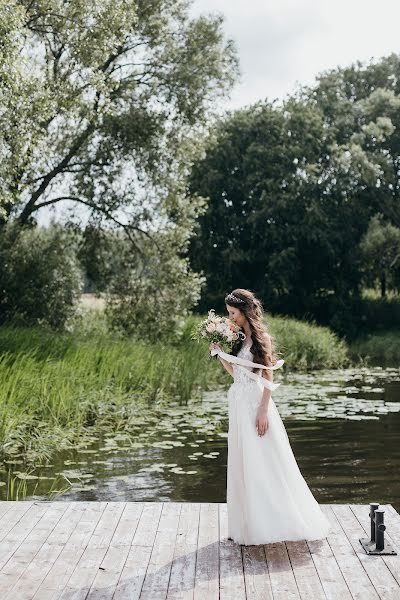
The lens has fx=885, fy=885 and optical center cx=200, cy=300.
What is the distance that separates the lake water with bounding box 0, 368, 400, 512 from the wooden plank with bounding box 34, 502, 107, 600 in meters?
2.31

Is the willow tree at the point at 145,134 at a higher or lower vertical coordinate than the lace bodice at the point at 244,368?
higher

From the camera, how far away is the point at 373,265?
133 ft

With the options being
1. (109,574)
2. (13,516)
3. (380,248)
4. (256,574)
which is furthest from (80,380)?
(380,248)

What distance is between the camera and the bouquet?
6.48 m

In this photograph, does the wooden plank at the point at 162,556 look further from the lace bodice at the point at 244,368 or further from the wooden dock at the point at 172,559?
the lace bodice at the point at 244,368

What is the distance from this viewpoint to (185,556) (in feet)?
19.8

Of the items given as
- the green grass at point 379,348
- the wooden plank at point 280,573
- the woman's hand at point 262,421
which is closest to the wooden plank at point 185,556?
the wooden plank at point 280,573

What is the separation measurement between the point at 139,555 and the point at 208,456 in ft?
18.8

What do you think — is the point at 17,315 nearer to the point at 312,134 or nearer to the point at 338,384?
the point at 338,384

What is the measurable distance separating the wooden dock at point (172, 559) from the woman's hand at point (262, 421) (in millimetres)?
809

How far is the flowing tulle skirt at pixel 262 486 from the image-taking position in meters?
6.20

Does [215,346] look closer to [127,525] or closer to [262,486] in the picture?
[262,486]

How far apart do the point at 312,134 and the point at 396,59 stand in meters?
7.30

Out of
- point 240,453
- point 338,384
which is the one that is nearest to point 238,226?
point 338,384
